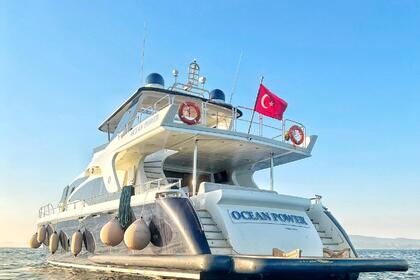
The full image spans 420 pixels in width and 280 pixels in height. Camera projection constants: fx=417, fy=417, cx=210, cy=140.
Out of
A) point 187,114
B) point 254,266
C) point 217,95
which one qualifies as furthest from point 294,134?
point 254,266

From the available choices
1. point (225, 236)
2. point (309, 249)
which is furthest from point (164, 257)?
point (309, 249)

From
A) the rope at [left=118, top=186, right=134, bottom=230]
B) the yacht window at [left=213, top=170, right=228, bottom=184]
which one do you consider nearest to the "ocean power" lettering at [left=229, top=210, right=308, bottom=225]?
the rope at [left=118, top=186, right=134, bottom=230]

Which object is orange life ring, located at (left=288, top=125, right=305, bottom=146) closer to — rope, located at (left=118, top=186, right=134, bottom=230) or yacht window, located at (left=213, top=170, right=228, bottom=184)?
yacht window, located at (left=213, top=170, right=228, bottom=184)

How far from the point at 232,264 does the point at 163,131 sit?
3.72m

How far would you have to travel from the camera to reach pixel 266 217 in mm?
9031

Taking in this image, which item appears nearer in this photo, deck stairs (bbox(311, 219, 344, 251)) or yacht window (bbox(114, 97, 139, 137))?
deck stairs (bbox(311, 219, 344, 251))

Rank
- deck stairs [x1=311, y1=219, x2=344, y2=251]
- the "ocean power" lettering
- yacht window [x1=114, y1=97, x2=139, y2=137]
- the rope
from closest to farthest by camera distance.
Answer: the "ocean power" lettering, the rope, deck stairs [x1=311, y1=219, x2=344, y2=251], yacht window [x1=114, y1=97, x2=139, y2=137]

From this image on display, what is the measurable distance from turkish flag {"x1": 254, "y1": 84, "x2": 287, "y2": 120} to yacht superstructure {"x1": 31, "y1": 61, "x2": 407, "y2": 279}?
38 cm

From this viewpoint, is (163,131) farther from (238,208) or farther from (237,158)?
(237,158)

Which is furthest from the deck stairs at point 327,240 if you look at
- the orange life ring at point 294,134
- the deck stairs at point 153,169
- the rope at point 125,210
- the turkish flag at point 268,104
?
the rope at point 125,210

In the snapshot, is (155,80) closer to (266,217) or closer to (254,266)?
(266,217)

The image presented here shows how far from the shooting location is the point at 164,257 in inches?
310

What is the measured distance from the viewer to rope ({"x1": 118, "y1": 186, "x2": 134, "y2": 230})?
9.49m

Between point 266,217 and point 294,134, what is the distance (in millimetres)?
3171
